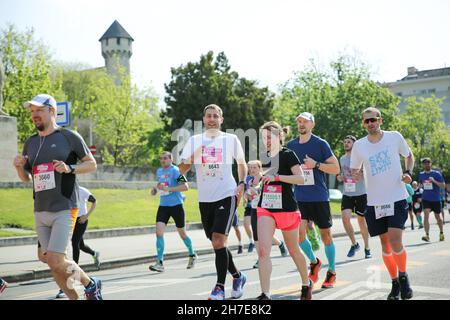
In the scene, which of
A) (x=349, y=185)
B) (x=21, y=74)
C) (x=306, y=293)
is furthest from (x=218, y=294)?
(x=21, y=74)

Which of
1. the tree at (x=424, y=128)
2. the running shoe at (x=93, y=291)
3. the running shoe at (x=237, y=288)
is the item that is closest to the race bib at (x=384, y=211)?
the running shoe at (x=237, y=288)

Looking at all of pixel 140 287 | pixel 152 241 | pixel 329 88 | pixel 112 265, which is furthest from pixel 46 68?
pixel 140 287

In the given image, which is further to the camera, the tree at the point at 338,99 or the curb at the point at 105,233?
the tree at the point at 338,99

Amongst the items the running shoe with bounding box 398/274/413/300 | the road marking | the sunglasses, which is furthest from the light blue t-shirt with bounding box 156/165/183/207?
the road marking

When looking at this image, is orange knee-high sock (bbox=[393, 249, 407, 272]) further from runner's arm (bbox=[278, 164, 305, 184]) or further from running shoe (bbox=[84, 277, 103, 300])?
running shoe (bbox=[84, 277, 103, 300])

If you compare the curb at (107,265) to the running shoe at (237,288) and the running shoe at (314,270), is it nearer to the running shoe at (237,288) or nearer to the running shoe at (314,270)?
the running shoe at (237,288)

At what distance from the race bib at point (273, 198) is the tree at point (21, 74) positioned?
1415 inches

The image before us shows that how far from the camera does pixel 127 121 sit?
51.8 metres

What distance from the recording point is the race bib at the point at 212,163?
22.2ft

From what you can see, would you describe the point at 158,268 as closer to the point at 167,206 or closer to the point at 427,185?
the point at 167,206

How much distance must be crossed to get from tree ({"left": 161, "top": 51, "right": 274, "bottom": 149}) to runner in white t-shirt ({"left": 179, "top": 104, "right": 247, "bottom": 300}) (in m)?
46.7

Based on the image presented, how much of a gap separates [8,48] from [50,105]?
127 feet

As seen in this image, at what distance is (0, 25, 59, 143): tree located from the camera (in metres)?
39.5

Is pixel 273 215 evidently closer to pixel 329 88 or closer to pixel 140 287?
pixel 140 287
